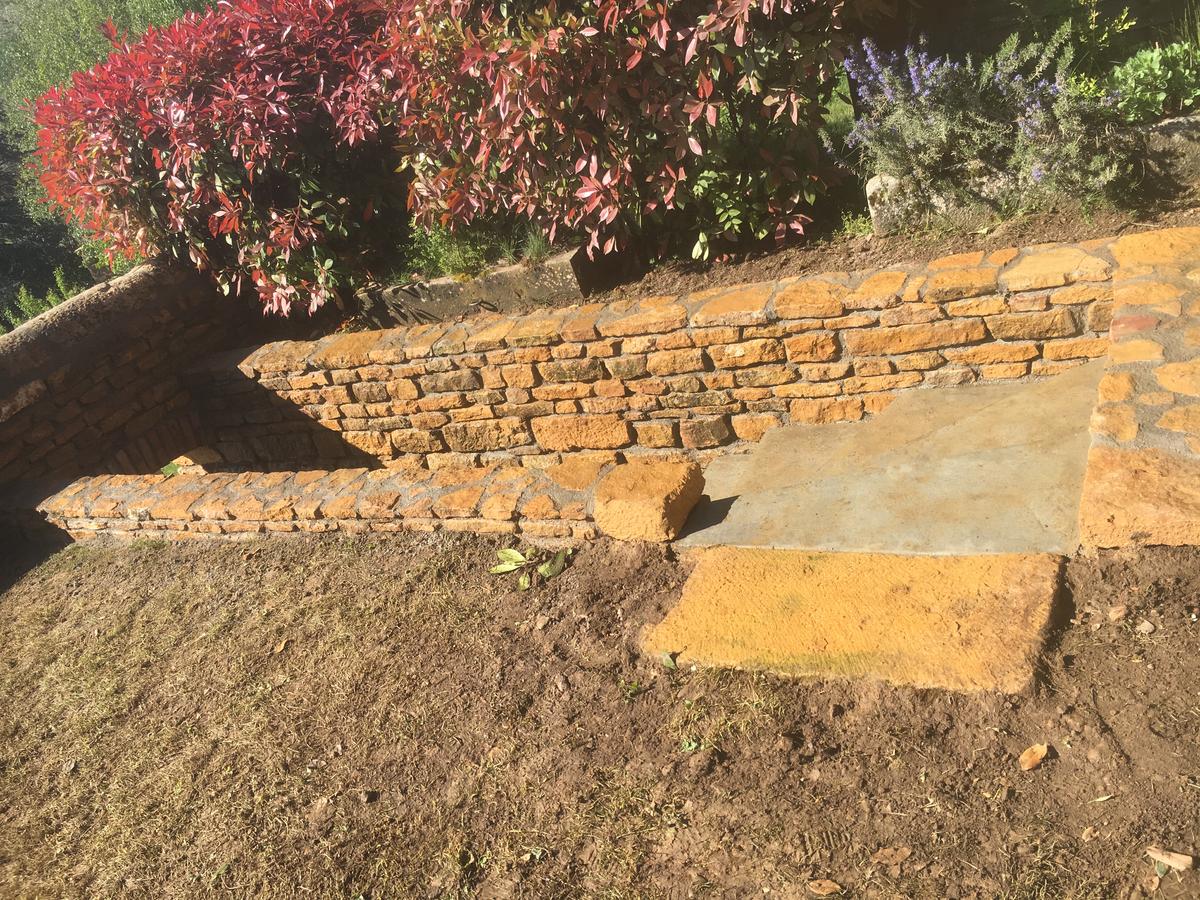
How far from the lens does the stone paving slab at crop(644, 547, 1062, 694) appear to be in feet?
7.39

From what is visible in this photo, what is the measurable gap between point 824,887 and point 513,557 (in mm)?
1696

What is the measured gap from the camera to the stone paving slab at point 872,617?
225 cm

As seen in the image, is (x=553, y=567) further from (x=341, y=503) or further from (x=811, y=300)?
(x=811, y=300)

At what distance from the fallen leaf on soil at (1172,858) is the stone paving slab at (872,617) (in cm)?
47

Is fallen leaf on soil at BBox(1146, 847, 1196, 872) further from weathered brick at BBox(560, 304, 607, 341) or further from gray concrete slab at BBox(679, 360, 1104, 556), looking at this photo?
weathered brick at BBox(560, 304, 607, 341)

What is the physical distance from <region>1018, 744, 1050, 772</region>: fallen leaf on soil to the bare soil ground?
0.02 metres

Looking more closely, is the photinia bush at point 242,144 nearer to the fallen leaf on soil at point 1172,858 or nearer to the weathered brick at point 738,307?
the weathered brick at point 738,307

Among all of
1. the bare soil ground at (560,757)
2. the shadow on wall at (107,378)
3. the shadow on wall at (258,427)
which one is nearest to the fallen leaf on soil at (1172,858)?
the bare soil ground at (560,757)

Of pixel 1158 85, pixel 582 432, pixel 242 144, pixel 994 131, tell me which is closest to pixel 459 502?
pixel 582 432

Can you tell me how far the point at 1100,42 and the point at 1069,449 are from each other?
271cm

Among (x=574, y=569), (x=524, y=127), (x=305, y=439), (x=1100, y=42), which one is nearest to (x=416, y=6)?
(x=524, y=127)

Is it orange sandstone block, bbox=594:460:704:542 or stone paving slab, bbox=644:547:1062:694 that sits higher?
orange sandstone block, bbox=594:460:704:542

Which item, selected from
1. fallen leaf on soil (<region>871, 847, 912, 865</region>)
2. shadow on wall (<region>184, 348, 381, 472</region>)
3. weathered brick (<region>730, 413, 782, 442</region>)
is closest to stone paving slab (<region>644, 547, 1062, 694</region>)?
fallen leaf on soil (<region>871, 847, 912, 865</region>)

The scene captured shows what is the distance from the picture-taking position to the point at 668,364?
435cm
